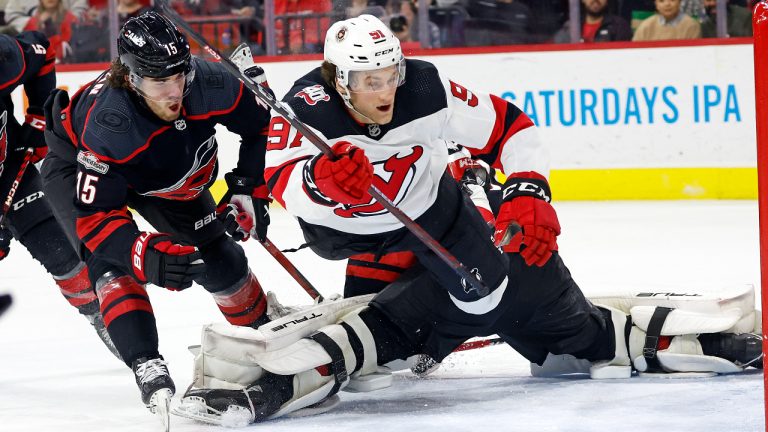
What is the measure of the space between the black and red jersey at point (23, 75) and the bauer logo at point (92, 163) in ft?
2.46

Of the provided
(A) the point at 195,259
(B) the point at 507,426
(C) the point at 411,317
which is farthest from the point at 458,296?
(A) the point at 195,259

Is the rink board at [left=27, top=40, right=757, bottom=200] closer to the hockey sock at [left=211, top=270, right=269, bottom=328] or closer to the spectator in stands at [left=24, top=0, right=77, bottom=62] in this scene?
the spectator in stands at [left=24, top=0, right=77, bottom=62]

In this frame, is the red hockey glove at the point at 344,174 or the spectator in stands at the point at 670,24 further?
the spectator in stands at the point at 670,24

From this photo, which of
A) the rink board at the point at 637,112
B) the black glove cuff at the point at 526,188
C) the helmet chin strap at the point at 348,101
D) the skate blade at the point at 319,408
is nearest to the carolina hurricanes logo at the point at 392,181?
the helmet chin strap at the point at 348,101

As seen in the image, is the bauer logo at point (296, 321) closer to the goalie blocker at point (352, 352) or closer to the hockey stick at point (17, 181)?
the goalie blocker at point (352, 352)

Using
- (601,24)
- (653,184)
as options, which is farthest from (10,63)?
(653,184)

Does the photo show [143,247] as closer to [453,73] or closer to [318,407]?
[318,407]

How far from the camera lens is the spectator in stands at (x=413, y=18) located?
6.68 m

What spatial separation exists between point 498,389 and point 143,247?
0.90m

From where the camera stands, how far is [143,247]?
286 cm

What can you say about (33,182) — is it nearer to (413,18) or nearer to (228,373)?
(228,373)

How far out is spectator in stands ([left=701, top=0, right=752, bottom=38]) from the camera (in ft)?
20.9

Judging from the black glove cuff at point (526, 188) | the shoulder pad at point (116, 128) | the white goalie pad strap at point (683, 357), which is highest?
the shoulder pad at point (116, 128)

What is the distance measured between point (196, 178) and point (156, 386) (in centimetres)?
74
